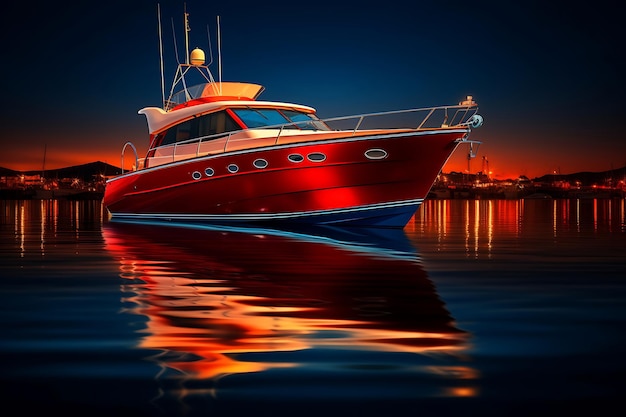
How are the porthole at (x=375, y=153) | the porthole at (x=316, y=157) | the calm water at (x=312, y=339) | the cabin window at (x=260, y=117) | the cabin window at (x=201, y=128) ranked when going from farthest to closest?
the cabin window at (x=201, y=128) < the cabin window at (x=260, y=117) < the porthole at (x=316, y=157) < the porthole at (x=375, y=153) < the calm water at (x=312, y=339)

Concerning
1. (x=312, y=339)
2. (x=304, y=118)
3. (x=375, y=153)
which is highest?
(x=304, y=118)

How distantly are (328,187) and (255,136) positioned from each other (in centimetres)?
263

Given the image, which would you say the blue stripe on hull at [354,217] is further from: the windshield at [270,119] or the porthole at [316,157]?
the windshield at [270,119]

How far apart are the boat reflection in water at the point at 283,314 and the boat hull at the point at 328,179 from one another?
19.3 ft

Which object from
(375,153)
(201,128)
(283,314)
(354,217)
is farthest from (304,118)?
(283,314)

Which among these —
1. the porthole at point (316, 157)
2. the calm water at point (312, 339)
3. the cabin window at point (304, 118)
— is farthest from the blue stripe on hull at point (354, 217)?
the calm water at point (312, 339)

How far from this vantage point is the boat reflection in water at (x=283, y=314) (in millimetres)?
3455

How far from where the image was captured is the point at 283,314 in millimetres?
4898

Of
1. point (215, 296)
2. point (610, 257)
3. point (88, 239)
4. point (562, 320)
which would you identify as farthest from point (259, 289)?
point (88, 239)

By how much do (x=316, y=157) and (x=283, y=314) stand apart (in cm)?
1087

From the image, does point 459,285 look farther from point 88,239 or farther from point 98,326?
point 88,239

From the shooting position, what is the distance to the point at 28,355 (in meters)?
3.67

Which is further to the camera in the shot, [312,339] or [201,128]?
[201,128]

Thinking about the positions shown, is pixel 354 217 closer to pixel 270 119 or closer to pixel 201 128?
pixel 270 119
